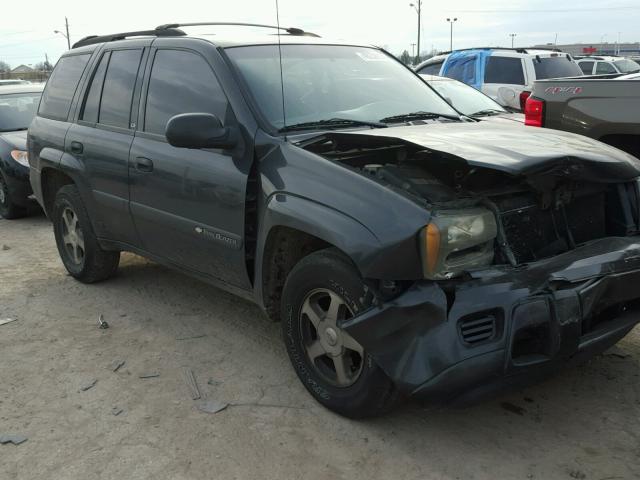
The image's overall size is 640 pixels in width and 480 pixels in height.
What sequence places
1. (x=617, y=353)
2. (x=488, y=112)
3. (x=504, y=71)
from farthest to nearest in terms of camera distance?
(x=504, y=71) < (x=488, y=112) < (x=617, y=353)

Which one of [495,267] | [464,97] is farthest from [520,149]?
[464,97]

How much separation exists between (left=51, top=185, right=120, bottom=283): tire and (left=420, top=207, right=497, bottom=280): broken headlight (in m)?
3.35

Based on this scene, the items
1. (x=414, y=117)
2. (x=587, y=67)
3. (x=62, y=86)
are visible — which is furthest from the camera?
(x=587, y=67)

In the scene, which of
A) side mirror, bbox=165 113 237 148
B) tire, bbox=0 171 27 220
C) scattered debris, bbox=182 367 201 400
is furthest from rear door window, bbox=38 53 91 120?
tire, bbox=0 171 27 220

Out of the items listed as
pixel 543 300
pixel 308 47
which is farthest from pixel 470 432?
pixel 308 47

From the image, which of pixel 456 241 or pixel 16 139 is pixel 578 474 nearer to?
pixel 456 241

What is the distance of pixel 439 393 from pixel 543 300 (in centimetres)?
58

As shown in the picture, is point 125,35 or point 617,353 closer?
point 617,353

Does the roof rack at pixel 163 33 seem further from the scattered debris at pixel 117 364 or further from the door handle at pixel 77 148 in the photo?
the scattered debris at pixel 117 364

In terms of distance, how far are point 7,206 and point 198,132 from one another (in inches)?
245

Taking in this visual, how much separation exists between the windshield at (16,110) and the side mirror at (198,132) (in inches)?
265

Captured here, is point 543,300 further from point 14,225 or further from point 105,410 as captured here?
point 14,225

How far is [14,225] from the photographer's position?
8422 millimetres

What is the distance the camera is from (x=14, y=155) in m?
8.49
